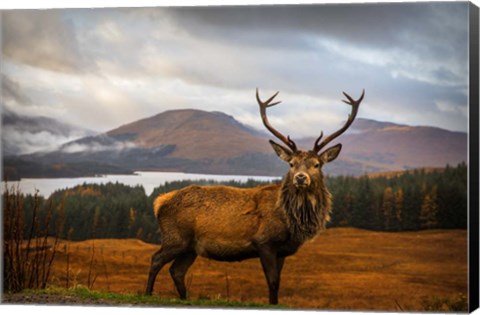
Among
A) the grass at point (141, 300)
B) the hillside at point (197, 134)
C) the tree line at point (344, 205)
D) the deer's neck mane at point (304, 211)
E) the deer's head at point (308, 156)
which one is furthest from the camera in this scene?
the hillside at point (197, 134)

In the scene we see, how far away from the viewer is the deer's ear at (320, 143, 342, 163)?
15.3 m

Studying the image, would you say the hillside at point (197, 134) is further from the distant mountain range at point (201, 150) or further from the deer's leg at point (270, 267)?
the deer's leg at point (270, 267)

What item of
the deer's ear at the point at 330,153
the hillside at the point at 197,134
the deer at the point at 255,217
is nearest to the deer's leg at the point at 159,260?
the deer at the point at 255,217

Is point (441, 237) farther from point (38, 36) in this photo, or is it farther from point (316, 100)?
point (38, 36)

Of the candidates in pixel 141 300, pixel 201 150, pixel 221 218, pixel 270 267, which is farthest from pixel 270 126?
pixel 141 300

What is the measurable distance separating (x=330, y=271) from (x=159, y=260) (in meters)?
2.31

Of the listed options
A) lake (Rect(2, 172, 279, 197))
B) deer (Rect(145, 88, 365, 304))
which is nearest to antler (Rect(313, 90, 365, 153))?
deer (Rect(145, 88, 365, 304))

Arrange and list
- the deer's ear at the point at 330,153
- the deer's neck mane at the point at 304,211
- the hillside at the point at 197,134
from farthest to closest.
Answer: the hillside at the point at 197,134
the deer's ear at the point at 330,153
the deer's neck mane at the point at 304,211

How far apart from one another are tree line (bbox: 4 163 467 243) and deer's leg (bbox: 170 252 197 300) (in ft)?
2.91

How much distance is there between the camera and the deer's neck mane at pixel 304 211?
1520 centimetres

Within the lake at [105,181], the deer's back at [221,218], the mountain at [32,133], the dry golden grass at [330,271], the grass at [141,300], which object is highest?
the mountain at [32,133]

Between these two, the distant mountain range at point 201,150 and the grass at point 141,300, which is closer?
the grass at point 141,300

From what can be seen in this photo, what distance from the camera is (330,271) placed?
16.0m

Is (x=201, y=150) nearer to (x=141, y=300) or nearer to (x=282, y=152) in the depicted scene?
(x=282, y=152)
